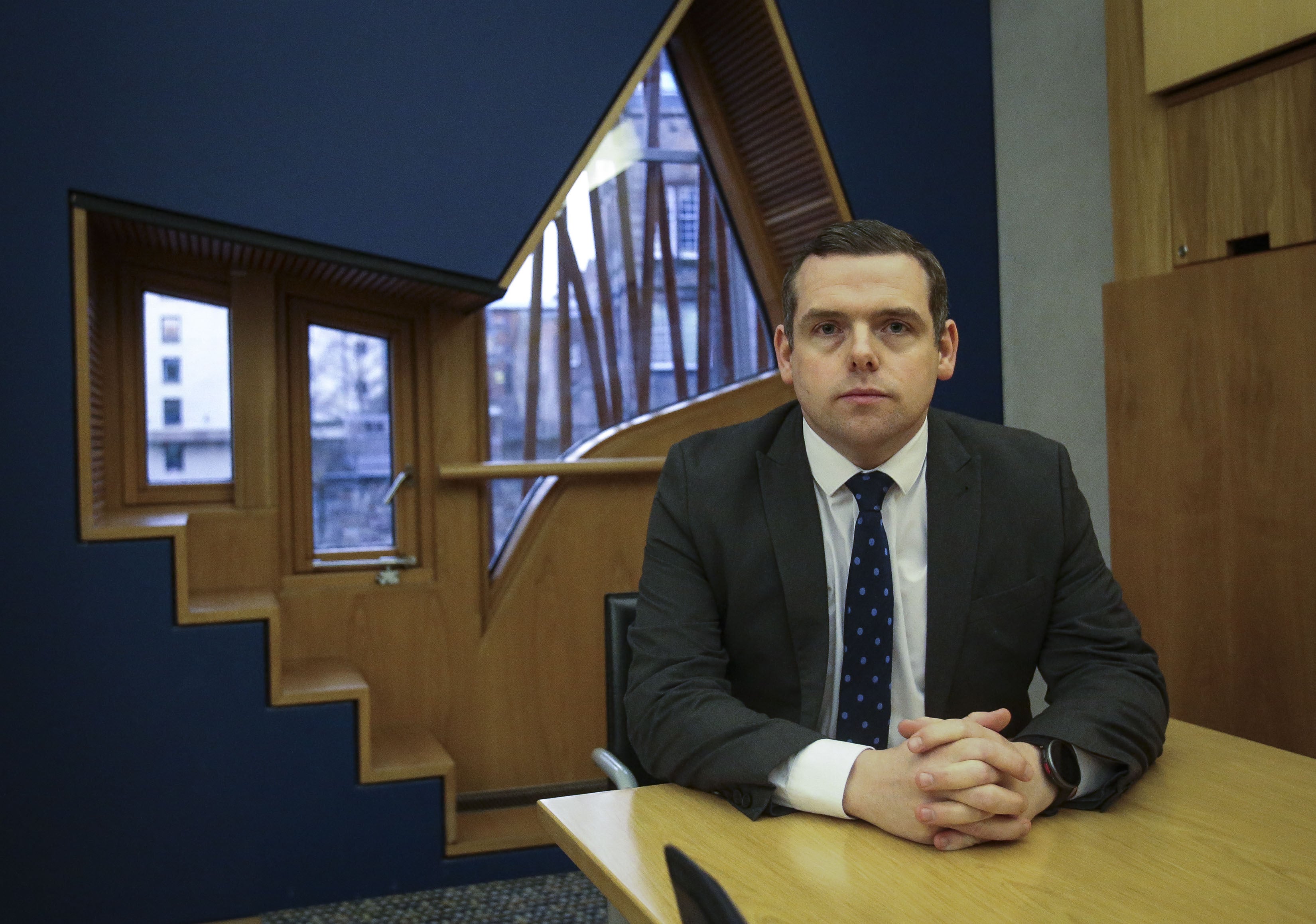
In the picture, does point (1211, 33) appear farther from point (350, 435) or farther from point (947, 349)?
point (350, 435)

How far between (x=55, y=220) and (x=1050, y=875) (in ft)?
8.75

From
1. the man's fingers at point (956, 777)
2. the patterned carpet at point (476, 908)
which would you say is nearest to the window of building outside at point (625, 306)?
the patterned carpet at point (476, 908)

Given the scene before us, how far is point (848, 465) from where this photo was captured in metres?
1.66

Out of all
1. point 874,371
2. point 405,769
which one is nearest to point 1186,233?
point 874,371

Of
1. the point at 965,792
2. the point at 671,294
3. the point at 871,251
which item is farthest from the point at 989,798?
the point at 671,294

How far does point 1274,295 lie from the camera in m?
2.21

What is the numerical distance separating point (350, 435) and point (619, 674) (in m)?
1.86

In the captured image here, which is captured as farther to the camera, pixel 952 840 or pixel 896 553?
pixel 896 553

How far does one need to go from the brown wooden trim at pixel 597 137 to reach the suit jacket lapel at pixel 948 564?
1.74 meters

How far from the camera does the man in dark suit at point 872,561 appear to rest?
156cm

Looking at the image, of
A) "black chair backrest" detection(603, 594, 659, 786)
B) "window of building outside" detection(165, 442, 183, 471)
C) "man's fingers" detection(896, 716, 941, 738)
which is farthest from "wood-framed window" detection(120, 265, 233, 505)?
"man's fingers" detection(896, 716, 941, 738)

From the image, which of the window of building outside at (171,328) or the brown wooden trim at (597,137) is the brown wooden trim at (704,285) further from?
the window of building outside at (171,328)

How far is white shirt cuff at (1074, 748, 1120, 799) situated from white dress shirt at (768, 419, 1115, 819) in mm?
306

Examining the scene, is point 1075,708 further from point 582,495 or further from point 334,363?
point 334,363
